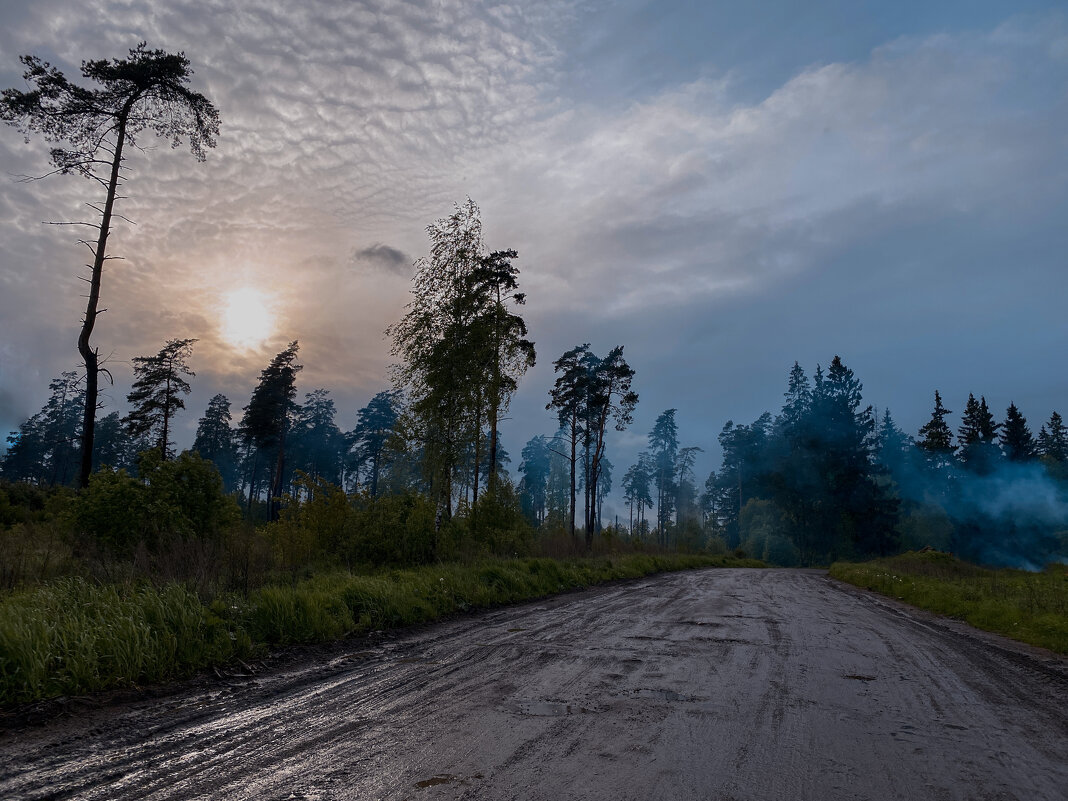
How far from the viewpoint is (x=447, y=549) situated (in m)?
16.0

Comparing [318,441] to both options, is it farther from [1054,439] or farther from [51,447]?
[1054,439]

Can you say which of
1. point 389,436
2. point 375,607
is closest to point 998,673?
point 375,607

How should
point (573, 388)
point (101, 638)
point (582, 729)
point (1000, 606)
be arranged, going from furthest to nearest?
point (573, 388), point (1000, 606), point (101, 638), point (582, 729)

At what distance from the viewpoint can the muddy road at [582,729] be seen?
11.0 ft

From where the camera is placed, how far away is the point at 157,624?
610 centimetres

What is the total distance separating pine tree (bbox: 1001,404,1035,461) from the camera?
187 feet

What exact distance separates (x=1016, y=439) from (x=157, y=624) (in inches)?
2870

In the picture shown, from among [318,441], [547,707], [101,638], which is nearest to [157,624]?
[101,638]

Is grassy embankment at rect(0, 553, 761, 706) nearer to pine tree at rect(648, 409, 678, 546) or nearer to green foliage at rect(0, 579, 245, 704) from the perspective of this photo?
green foliage at rect(0, 579, 245, 704)

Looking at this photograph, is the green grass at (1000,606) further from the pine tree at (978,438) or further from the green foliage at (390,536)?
the pine tree at (978,438)

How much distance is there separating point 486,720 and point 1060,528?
6206 centimetres

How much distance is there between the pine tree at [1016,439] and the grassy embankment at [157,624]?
67.1 meters

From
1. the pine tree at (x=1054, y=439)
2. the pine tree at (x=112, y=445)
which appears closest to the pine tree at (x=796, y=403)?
the pine tree at (x=1054, y=439)

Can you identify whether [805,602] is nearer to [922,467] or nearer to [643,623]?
[643,623]
